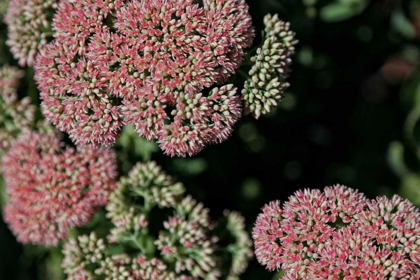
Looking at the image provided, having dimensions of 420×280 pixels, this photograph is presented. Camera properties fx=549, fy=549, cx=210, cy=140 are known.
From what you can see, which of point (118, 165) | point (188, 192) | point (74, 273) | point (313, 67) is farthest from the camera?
point (313, 67)

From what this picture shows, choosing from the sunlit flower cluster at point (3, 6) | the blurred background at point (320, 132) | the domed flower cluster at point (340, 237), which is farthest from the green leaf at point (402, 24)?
the sunlit flower cluster at point (3, 6)

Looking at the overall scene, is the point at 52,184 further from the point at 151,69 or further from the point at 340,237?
the point at 340,237

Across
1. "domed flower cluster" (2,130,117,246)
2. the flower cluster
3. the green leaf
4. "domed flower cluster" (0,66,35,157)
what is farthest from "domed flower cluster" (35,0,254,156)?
the green leaf

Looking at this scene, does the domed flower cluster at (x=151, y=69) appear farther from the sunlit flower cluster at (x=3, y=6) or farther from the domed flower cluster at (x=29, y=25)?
the sunlit flower cluster at (x=3, y=6)

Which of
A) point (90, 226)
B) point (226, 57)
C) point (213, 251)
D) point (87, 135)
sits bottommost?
point (90, 226)

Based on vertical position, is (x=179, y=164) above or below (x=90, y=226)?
above

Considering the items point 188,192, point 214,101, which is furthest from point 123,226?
point 214,101

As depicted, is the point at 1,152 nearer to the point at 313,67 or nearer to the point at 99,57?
the point at 99,57
